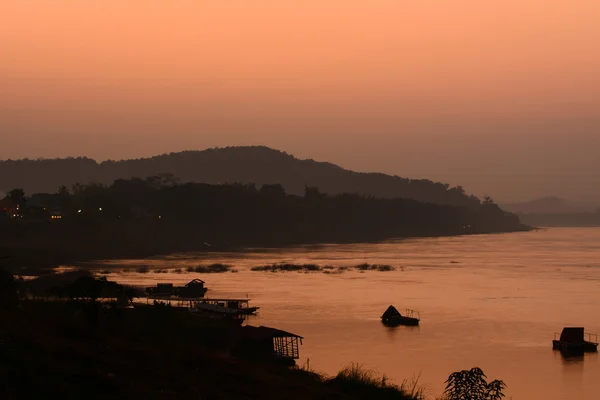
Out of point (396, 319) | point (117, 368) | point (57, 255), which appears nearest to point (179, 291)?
point (396, 319)

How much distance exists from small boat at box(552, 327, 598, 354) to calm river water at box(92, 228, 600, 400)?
2.15ft

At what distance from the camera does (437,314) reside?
64062 mm

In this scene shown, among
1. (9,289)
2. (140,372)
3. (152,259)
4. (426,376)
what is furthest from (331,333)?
(152,259)

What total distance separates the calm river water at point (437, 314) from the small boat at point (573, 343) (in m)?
0.66

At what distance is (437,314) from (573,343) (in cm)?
1605

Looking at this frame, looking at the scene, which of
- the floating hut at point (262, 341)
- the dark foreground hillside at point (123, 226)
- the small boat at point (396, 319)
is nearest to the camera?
the floating hut at point (262, 341)

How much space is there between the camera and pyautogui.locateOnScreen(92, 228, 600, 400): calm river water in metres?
42.8

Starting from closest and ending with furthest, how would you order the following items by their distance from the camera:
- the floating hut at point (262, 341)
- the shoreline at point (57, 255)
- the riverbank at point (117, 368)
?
1. the riverbank at point (117, 368)
2. the floating hut at point (262, 341)
3. the shoreline at point (57, 255)

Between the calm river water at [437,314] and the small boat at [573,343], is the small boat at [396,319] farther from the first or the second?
the small boat at [573,343]

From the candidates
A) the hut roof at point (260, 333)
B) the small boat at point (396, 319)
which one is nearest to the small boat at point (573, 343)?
the small boat at point (396, 319)

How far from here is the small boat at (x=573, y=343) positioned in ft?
160

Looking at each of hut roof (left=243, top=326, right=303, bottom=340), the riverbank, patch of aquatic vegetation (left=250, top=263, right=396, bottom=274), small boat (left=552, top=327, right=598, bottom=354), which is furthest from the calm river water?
the riverbank

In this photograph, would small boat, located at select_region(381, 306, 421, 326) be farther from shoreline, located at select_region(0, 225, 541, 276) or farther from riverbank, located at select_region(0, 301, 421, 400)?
shoreline, located at select_region(0, 225, 541, 276)

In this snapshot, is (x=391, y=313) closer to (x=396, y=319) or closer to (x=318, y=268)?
(x=396, y=319)
